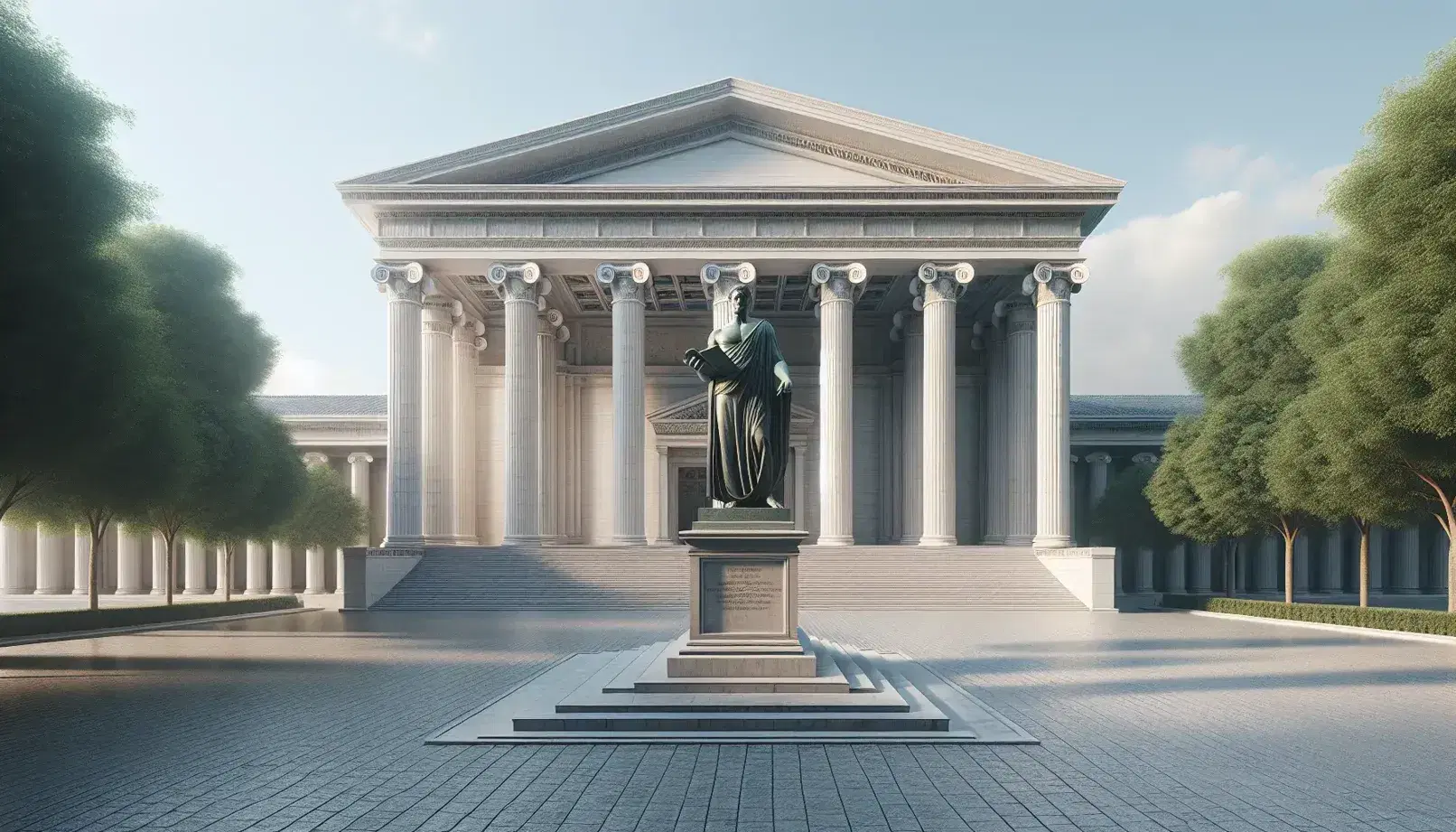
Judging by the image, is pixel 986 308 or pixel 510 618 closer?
pixel 510 618

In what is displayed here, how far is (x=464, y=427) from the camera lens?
44250 millimetres

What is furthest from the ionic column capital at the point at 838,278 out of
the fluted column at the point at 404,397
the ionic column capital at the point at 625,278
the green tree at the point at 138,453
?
the green tree at the point at 138,453

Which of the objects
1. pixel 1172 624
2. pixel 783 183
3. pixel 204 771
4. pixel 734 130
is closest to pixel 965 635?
pixel 1172 624

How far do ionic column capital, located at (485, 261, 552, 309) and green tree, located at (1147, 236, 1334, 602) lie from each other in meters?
25.9

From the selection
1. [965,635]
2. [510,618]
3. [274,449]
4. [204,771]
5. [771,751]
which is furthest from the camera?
[274,449]

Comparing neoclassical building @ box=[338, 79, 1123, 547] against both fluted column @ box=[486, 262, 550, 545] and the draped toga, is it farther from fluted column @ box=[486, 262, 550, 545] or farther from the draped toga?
the draped toga

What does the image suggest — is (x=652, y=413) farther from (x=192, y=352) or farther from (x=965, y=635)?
(x=965, y=635)

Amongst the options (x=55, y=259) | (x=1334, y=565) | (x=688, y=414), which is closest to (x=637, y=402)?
(x=688, y=414)

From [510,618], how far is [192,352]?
44.2 feet

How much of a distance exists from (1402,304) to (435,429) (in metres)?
31.8

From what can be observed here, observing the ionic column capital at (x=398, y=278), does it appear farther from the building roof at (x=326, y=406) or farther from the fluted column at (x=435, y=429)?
the building roof at (x=326, y=406)

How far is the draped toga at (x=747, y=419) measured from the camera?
13.2 metres

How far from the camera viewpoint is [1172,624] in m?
29.0

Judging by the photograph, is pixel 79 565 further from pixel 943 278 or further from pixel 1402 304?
pixel 1402 304
